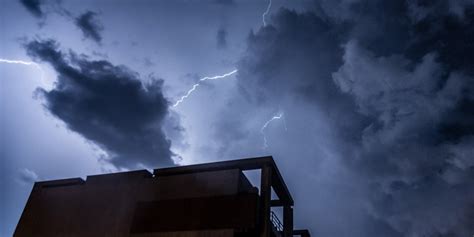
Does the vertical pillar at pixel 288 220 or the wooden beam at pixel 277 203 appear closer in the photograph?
the vertical pillar at pixel 288 220

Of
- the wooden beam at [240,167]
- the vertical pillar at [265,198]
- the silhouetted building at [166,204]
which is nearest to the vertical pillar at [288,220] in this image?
the silhouetted building at [166,204]

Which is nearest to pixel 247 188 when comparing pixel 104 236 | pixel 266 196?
pixel 266 196

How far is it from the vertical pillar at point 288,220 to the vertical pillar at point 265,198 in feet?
10.6

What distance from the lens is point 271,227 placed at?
16.2 m

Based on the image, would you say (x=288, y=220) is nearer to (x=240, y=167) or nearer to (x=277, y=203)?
(x=277, y=203)

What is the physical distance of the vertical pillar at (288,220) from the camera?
18.1 m

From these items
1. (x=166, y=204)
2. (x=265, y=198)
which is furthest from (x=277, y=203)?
(x=166, y=204)

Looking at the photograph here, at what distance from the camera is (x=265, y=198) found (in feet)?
50.5

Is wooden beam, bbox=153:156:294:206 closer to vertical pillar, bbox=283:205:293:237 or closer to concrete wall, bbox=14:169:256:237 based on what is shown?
concrete wall, bbox=14:169:256:237

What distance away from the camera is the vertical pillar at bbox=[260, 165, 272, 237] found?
14938 mm

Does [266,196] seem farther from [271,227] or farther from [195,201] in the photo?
[195,201]

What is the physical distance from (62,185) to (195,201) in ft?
29.3

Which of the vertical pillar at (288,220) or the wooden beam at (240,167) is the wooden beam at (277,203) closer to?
the vertical pillar at (288,220)

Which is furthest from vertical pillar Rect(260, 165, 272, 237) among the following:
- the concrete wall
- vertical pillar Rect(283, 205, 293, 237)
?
vertical pillar Rect(283, 205, 293, 237)
